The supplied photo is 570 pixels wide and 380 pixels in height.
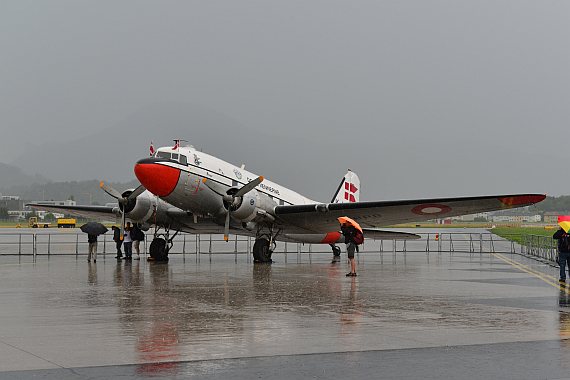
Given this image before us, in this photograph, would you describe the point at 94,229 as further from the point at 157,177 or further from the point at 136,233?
the point at 157,177

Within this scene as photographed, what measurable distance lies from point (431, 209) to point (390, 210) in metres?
1.69

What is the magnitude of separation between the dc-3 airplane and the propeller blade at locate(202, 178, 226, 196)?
0.04 m

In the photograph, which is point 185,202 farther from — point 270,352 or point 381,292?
point 270,352

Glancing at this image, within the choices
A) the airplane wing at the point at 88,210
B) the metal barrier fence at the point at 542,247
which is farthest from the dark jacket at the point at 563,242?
the airplane wing at the point at 88,210

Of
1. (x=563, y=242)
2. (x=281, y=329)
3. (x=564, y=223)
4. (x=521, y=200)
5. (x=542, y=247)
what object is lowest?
(x=281, y=329)

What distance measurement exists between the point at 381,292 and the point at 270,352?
8.64 metres

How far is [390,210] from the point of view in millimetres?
29125

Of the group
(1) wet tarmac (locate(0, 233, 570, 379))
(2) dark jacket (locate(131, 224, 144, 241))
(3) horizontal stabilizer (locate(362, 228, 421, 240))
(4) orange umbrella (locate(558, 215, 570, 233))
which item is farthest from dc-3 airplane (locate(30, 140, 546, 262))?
(1) wet tarmac (locate(0, 233, 570, 379))

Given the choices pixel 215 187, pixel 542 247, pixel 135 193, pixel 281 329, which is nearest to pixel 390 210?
pixel 215 187

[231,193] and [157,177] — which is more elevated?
[157,177]

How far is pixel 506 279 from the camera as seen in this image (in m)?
21.5

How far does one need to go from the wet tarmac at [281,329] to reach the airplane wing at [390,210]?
6.51 metres

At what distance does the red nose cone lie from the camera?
26.6 meters

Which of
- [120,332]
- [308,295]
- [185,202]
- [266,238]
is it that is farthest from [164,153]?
[120,332]
